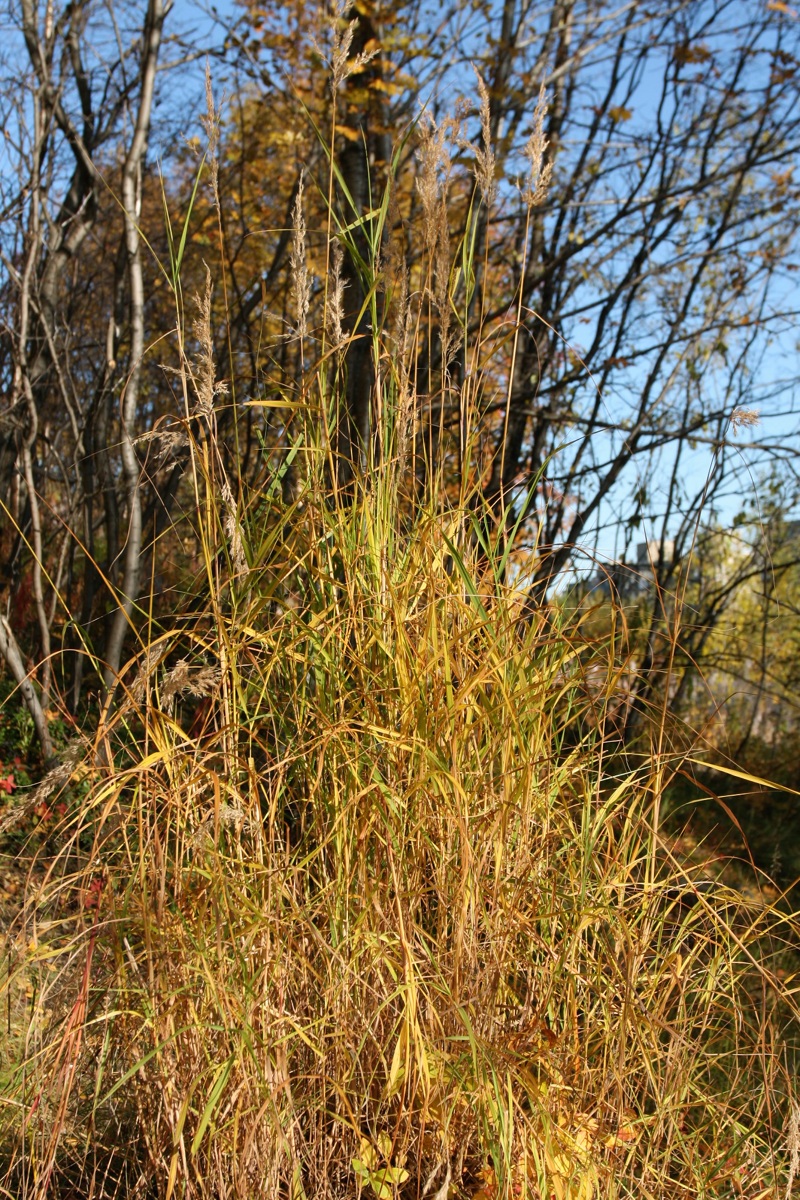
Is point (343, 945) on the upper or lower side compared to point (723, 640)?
upper

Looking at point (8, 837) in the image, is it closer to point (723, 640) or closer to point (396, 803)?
point (396, 803)

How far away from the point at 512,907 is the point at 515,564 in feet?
2.53

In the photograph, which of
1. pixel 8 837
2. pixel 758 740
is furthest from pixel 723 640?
pixel 8 837

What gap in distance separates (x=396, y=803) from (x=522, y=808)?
0.66ft

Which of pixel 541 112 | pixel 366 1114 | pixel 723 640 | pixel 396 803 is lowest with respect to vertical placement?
pixel 723 640

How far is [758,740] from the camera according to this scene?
7656 millimetres

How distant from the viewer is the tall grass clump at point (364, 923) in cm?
140

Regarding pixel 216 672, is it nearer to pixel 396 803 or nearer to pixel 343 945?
pixel 396 803

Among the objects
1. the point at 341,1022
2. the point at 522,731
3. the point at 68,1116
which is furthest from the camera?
the point at 68,1116

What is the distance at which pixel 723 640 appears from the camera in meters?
7.86

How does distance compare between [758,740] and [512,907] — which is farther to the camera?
[758,740]

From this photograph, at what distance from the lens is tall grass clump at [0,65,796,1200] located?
55.2 inches

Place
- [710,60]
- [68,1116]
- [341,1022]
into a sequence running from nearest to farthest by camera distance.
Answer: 1. [341,1022]
2. [68,1116]
3. [710,60]

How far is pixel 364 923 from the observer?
1.49m
